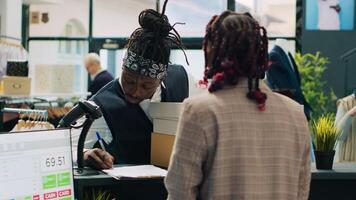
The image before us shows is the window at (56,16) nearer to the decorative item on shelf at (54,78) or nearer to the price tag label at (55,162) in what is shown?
the decorative item on shelf at (54,78)

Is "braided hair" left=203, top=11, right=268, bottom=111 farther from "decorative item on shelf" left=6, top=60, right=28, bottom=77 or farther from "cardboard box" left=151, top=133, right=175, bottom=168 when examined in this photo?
"decorative item on shelf" left=6, top=60, right=28, bottom=77

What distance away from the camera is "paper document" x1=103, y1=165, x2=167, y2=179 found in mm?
1904

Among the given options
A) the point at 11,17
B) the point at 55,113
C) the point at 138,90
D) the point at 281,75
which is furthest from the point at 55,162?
the point at 11,17

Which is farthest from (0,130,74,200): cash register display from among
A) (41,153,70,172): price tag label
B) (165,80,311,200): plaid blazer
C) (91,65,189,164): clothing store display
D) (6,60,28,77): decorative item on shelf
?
(6,60,28,77): decorative item on shelf

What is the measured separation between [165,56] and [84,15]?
247 inches

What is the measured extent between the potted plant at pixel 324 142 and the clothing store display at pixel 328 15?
416 centimetres

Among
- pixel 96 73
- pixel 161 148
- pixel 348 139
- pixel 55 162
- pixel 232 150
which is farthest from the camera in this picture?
pixel 96 73

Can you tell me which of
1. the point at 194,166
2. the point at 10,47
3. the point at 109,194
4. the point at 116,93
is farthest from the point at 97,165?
the point at 10,47

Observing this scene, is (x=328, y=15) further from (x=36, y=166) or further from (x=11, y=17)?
(x=36, y=166)

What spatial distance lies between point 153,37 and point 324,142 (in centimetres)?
76

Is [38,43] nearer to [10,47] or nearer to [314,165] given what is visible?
[10,47]

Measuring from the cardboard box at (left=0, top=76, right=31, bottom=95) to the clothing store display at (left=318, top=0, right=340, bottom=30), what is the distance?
10.2 feet

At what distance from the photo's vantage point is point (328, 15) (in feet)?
20.0

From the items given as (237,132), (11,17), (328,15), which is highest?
(11,17)
